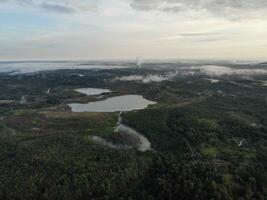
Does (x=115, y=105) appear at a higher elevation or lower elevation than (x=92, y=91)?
higher

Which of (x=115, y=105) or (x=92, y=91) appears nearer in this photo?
(x=115, y=105)

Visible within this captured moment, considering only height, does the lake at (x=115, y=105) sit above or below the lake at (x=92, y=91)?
above

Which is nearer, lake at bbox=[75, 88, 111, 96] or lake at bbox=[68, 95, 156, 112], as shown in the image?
lake at bbox=[68, 95, 156, 112]

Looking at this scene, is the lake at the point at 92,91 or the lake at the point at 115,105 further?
the lake at the point at 92,91

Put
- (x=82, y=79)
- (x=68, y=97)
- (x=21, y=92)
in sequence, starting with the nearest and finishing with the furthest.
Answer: (x=68, y=97) → (x=21, y=92) → (x=82, y=79)

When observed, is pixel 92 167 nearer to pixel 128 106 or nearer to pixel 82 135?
pixel 82 135

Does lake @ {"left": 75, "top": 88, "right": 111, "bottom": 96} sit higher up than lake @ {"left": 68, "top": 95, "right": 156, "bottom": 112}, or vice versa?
lake @ {"left": 68, "top": 95, "right": 156, "bottom": 112}

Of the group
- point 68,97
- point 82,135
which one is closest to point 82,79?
point 68,97

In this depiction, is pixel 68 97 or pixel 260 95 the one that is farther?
pixel 68 97
